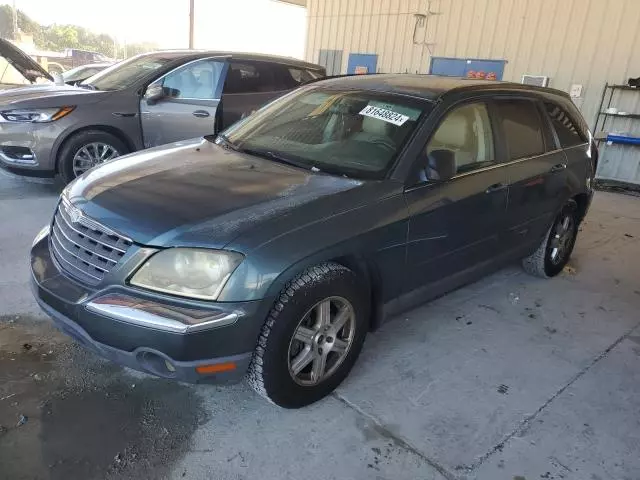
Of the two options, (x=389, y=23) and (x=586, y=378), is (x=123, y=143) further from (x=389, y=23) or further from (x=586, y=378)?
(x=389, y=23)

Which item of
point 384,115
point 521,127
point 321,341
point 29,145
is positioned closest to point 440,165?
point 384,115

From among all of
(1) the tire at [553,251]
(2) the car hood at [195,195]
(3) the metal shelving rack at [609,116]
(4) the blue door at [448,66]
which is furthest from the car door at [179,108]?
(3) the metal shelving rack at [609,116]

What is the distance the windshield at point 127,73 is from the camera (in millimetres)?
5973

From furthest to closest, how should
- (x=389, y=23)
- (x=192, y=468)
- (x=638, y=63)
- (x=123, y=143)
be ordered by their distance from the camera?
(x=389, y=23) → (x=638, y=63) → (x=123, y=143) → (x=192, y=468)

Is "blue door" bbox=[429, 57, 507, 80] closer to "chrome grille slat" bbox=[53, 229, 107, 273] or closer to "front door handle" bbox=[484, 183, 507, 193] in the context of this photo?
"front door handle" bbox=[484, 183, 507, 193]

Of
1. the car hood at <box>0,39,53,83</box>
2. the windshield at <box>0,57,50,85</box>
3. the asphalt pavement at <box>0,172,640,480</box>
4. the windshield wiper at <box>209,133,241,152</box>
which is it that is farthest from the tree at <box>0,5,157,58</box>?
the asphalt pavement at <box>0,172,640,480</box>

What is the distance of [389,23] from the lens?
10.8 metres

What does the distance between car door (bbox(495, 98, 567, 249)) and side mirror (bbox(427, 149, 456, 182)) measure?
2.68 feet

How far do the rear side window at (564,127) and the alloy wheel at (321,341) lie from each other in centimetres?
257

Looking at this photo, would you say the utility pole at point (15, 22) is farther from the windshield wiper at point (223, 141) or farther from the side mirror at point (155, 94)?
the windshield wiper at point (223, 141)

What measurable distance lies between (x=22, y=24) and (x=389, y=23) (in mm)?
21009

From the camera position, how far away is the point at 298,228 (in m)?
2.29

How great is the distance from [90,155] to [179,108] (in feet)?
3.61

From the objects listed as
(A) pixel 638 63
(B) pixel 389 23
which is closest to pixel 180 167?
(A) pixel 638 63
